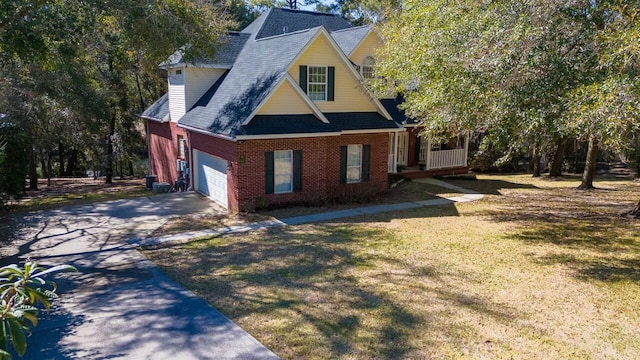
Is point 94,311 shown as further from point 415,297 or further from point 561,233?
point 561,233

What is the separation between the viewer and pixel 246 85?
735 inches

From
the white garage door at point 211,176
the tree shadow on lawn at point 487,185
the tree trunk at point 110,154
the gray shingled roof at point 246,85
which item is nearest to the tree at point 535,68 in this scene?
the gray shingled roof at point 246,85

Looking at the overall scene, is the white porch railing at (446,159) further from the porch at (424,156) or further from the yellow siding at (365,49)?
the yellow siding at (365,49)

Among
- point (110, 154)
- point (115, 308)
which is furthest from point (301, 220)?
point (110, 154)

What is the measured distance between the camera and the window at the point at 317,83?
18.3 meters

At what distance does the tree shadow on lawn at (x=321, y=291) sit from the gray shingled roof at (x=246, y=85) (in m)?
5.46

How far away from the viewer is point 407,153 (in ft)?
80.6

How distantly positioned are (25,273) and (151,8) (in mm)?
12938

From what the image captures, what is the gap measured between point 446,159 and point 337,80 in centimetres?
921

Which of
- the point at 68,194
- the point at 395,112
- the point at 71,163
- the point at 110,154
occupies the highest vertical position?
the point at 395,112

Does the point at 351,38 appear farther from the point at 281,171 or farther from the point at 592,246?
the point at 592,246

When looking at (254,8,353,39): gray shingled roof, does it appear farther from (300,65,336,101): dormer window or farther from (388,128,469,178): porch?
(388,128,469,178): porch

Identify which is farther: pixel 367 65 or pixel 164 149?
pixel 164 149

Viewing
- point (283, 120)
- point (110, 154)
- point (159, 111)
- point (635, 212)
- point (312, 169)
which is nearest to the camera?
point (635, 212)
